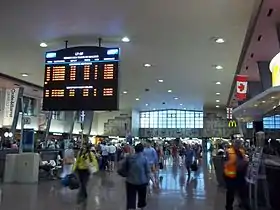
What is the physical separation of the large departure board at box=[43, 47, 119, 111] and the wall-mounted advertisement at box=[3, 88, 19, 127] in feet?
36.8

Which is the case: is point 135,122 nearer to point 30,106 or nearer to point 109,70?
point 30,106

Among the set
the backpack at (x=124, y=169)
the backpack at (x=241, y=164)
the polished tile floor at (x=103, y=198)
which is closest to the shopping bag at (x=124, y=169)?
the backpack at (x=124, y=169)

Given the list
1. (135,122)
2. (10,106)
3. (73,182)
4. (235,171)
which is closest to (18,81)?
(10,106)

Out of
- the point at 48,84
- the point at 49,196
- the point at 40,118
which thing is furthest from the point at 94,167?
the point at 40,118

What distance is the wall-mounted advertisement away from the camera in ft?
70.4

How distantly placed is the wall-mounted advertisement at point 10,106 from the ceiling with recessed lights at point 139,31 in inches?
182

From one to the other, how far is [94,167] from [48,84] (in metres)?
2.82

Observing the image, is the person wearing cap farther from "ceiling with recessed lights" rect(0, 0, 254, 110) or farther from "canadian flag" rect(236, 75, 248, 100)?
"canadian flag" rect(236, 75, 248, 100)

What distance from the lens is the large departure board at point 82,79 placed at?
10.2m

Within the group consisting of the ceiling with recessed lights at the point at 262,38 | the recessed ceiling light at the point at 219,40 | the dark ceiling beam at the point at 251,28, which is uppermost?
the recessed ceiling light at the point at 219,40

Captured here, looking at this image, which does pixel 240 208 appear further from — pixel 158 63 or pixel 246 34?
pixel 158 63

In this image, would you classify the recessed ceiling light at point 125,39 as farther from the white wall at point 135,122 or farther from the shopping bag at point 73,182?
the white wall at point 135,122

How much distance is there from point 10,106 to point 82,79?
12.9m

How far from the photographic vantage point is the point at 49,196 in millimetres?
11078
